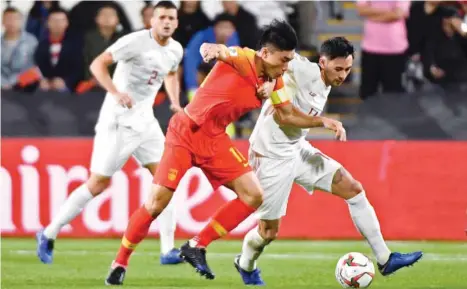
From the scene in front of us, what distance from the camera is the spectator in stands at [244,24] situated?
47.0 ft

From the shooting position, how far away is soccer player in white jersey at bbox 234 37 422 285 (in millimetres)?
9023

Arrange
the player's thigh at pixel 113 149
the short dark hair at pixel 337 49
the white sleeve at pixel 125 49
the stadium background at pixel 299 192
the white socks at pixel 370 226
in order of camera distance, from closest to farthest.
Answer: the short dark hair at pixel 337 49
the white socks at pixel 370 226
the white sleeve at pixel 125 49
the player's thigh at pixel 113 149
the stadium background at pixel 299 192

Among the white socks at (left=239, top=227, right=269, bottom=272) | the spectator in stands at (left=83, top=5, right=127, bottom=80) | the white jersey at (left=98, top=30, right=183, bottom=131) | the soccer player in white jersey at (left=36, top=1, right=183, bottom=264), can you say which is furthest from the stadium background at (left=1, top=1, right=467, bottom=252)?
the white socks at (left=239, top=227, right=269, bottom=272)

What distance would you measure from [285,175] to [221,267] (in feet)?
5.20

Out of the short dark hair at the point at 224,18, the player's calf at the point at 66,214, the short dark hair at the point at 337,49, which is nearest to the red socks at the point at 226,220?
the short dark hair at the point at 337,49

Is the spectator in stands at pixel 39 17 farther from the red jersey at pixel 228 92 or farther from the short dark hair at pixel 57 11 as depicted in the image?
the red jersey at pixel 228 92

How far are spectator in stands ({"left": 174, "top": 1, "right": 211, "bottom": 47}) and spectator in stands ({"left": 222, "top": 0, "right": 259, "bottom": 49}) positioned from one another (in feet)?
1.01

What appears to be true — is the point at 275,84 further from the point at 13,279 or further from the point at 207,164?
the point at 13,279

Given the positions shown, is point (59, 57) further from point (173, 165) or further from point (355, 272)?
point (355, 272)

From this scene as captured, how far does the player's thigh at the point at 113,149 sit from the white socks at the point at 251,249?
73.2 inches

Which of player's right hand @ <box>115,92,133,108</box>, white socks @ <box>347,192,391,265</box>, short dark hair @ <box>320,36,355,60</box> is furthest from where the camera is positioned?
player's right hand @ <box>115,92,133,108</box>

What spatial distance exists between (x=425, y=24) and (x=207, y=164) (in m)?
6.40

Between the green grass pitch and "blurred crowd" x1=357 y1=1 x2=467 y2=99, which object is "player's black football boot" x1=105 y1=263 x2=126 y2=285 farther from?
"blurred crowd" x1=357 y1=1 x2=467 y2=99

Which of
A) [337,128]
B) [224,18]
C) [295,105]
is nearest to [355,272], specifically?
[337,128]
